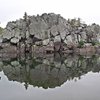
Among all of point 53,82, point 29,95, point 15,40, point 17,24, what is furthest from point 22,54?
point 29,95

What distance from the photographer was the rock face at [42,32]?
7475cm

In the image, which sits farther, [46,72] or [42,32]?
[42,32]

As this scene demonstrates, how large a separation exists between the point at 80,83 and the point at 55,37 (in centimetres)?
4937

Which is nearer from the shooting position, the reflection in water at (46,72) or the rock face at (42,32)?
the reflection in water at (46,72)

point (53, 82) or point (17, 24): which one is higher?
point (17, 24)

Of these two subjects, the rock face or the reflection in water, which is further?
the rock face

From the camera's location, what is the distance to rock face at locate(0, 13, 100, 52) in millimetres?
74750

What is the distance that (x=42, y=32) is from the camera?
7569 centimetres

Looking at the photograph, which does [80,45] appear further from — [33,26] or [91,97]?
[91,97]

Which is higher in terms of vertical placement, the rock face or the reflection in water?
the rock face

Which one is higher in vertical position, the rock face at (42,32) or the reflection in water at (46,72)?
the rock face at (42,32)

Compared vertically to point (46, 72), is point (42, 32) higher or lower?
higher

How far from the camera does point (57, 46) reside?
75.0 m

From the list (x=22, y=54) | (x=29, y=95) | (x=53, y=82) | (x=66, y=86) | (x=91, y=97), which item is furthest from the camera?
(x=22, y=54)
